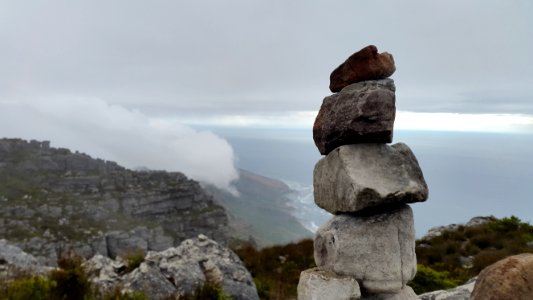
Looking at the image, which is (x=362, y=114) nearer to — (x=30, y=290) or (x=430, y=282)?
(x=30, y=290)

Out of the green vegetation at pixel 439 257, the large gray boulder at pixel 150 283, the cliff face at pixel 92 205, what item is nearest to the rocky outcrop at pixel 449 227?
the green vegetation at pixel 439 257

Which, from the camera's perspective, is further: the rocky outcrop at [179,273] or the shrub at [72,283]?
the rocky outcrop at [179,273]

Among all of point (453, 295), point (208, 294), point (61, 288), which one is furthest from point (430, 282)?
point (61, 288)

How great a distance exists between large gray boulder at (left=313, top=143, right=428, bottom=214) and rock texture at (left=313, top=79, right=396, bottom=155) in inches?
7.6

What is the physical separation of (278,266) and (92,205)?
4572 inches

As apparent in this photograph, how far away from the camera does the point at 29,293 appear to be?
9.48m

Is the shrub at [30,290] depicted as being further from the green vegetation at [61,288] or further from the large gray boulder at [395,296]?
the large gray boulder at [395,296]

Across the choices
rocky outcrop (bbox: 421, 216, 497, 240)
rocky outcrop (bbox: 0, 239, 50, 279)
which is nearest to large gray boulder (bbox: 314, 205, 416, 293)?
rocky outcrop (bbox: 0, 239, 50, 279)

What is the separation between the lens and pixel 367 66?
20.5 ft

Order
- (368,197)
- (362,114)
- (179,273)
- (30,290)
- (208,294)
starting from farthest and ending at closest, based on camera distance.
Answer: (179,273) → (208,294) → (30,290) → (362,114) → (368,197)

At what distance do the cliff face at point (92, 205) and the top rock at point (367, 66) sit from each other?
9540 cm

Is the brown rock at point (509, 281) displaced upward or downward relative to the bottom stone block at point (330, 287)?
upward

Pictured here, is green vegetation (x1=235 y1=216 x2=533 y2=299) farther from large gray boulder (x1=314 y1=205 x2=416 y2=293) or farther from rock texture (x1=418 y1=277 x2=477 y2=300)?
large gray boulder (x1=314 y1=205 x2=416 y2=293)

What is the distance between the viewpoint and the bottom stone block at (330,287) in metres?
5.77
